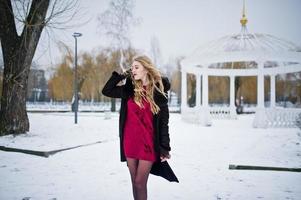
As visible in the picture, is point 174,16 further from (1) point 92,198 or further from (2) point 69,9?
(1) point 92,198

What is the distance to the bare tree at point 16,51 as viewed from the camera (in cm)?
1005

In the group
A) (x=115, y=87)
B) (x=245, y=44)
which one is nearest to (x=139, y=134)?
(x=115, y=87)

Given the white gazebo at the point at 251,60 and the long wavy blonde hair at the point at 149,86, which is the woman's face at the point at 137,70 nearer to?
the long wavy blonde hair at the point at 149,86

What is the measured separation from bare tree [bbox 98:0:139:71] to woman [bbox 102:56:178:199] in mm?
21585

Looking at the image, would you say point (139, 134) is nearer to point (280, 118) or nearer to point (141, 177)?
point (141, 177)

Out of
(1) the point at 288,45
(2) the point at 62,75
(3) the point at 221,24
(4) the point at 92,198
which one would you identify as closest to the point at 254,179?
(4) the point at 92,198

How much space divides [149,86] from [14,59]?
8.46 m

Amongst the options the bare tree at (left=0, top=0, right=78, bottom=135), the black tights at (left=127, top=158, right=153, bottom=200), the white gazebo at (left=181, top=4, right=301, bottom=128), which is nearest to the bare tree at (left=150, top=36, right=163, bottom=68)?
the white gazebo at (left=181, top=4, right=301, bottom=128)

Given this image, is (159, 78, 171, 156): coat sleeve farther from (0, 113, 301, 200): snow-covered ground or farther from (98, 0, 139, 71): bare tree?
(98, 0, 139, 71): bare tree

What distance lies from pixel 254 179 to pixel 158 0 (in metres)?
13.0

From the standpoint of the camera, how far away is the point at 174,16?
16812mm

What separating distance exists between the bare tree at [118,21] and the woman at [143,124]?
21585mm

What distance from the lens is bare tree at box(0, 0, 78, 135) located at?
396 inches

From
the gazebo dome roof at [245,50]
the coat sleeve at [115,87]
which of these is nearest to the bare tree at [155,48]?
the gazebo dome roof at [245,50]
